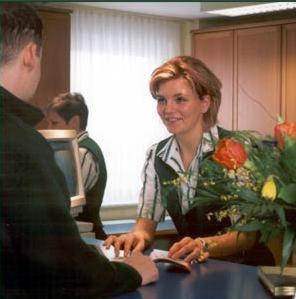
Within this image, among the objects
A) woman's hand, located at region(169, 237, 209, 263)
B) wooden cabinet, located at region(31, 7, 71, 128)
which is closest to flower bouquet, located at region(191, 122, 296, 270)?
woman's hand, located at region(169, 237, 209, 263)

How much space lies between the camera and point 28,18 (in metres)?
0.55

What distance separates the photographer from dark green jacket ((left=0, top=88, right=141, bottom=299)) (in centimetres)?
53

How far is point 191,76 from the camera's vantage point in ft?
3.17

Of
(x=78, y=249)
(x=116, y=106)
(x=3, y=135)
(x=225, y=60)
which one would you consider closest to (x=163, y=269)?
(x=78, y=249)

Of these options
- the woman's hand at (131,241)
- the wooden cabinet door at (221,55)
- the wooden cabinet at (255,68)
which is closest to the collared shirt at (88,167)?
the woman's hand at (131,241)

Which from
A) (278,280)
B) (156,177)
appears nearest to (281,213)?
(278,280)

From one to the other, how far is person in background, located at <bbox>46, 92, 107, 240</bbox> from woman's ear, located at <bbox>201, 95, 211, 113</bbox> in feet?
0.60

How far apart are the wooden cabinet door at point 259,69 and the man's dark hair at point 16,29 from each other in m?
1.81

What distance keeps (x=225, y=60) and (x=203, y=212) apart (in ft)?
4.41

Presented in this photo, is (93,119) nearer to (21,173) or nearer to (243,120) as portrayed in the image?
(21,173)

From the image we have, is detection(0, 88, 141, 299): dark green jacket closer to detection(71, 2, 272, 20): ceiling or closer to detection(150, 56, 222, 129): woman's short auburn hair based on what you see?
detection(150, 56, 222, 129): woman's short auburn hair

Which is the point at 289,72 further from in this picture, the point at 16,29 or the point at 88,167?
the point at 16,29

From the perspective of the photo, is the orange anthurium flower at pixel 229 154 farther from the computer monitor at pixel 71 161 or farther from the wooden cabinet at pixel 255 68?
the wooden cabinet at pixel 255 68

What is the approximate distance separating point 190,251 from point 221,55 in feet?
4.92
